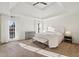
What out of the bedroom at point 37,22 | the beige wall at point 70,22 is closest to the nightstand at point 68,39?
the bedroom at point 37,22

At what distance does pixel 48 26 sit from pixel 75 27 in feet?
7.78

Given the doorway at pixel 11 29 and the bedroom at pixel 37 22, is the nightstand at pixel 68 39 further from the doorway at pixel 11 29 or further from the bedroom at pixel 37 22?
the doorway at pixel 11 29

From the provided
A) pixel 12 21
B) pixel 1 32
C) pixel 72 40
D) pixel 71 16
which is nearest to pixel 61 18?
pixel 71 16

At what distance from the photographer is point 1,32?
16.1 ft

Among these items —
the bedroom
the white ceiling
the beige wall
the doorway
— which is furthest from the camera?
the doorway

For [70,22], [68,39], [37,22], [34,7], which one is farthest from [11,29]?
[70,22]

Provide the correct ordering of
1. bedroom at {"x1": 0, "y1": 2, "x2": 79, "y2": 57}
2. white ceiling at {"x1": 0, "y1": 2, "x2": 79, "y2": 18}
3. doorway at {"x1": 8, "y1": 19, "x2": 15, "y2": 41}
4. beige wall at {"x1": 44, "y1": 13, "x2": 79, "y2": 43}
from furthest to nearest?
doorway at {"x1": 8, "y1": 19, "x2": 15, "y2": 41} → beige wall at {"x1": 44, "y1": 13, "x2": 79, "y2": 43} → bedroom at {"x1": 0, "y1": 2, "x2": 79, "y2": 57} → white ceiling at {"x1": 0, "y1": 2, "x2": 79, "y2": 18}

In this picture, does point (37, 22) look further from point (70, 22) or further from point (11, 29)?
point (70, 22)

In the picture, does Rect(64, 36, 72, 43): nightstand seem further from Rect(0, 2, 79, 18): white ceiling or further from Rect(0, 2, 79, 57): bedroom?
Rect(0, 2, 79, 18): white ceiling

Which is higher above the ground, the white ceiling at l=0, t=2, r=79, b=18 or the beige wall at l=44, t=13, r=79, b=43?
the white ceiling at l=0, t=2, r=79, b=18

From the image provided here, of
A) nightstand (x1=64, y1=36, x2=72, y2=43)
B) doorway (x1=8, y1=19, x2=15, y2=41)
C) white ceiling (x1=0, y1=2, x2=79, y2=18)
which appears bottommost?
nightstand (x1=64, y1=36, x2=72, y2=43)

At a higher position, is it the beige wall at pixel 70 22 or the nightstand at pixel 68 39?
the beige wall at pixel 70 22

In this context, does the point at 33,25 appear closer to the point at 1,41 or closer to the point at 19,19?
the point at 19,19

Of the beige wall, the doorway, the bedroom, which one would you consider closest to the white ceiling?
the bedroom
